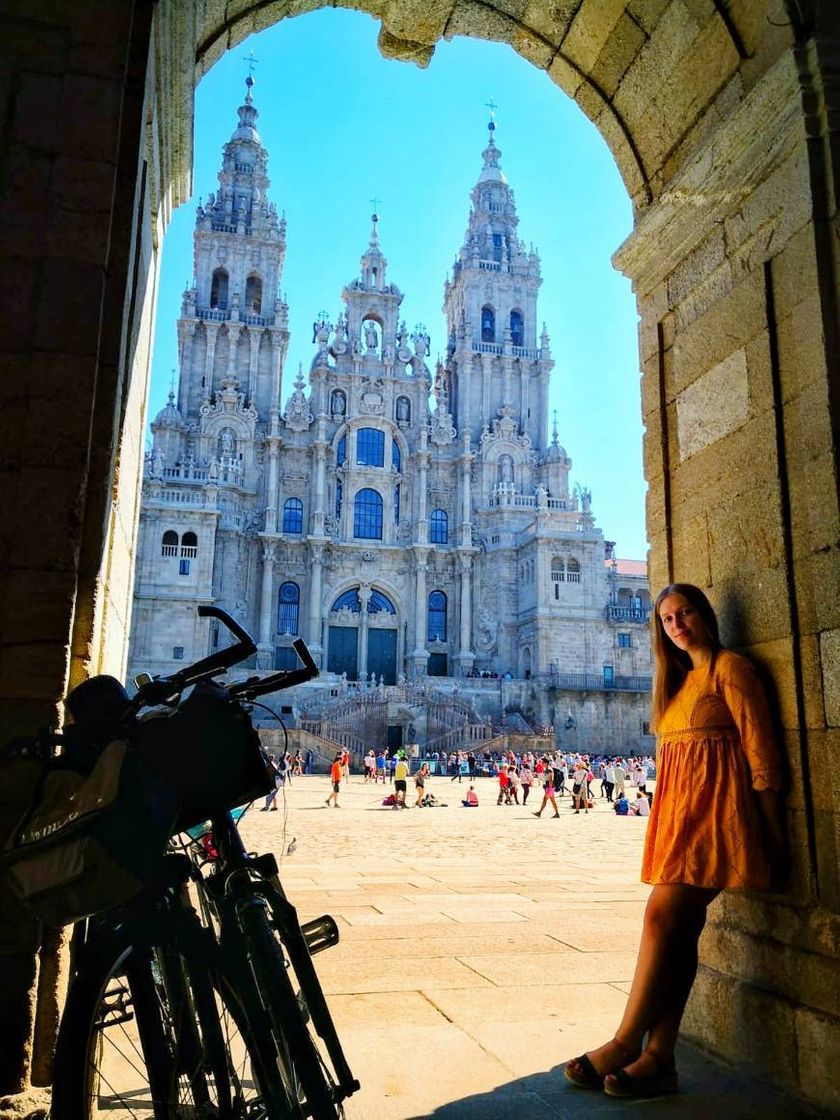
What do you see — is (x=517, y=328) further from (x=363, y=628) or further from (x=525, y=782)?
(x=525, y=782)

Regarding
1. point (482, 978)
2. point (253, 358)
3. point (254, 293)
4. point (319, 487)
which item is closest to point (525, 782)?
point (482, 978)

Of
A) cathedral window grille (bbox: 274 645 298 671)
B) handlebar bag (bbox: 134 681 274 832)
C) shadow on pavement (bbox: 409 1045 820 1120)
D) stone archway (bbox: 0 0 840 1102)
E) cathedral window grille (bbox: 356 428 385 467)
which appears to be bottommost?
shadow on pavement (bbox: 409 1045 820 1120)

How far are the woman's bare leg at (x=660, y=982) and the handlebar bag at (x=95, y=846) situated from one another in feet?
6.00

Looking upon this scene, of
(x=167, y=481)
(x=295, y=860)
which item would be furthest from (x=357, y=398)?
(x=295, y=860)

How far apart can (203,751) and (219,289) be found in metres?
45.8

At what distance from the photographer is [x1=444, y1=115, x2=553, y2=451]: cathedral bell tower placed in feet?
151

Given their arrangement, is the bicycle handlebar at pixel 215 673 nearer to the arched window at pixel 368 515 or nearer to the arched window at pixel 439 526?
the arched window at pixel 368 515

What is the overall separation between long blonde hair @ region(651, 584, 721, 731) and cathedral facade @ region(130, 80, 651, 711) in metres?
34.4

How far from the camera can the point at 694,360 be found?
156 inches

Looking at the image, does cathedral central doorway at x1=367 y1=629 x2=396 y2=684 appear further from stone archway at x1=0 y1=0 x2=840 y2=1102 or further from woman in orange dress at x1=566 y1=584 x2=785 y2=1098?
woman in orange dress at x1=566 y1=584 x2=785 y2=1098

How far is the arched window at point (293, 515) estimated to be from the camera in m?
41.9

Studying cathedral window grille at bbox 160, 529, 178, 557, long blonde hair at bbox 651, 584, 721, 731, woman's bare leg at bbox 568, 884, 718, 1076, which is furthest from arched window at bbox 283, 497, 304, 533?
woman's bare leg at bbox 568, 884, 718, 1076

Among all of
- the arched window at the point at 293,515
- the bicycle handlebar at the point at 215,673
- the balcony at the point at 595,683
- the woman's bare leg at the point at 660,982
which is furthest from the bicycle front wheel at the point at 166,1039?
the arched window at the point at 293,515

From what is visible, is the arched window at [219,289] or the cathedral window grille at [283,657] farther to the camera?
the arched window at [219,289]
